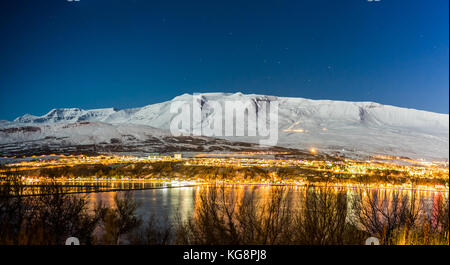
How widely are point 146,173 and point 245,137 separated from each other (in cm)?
9371

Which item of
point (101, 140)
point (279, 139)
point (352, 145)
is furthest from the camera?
point (279, 139)

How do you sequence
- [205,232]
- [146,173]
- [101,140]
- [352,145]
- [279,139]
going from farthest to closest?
[279,139] < [352,145] < [101,140] < [146,173] < [205,232]

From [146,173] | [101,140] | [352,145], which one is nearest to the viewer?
[146,173]

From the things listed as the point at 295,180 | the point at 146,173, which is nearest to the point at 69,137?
the point at 146,173

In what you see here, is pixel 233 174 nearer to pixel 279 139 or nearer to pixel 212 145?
pixel 212 145
